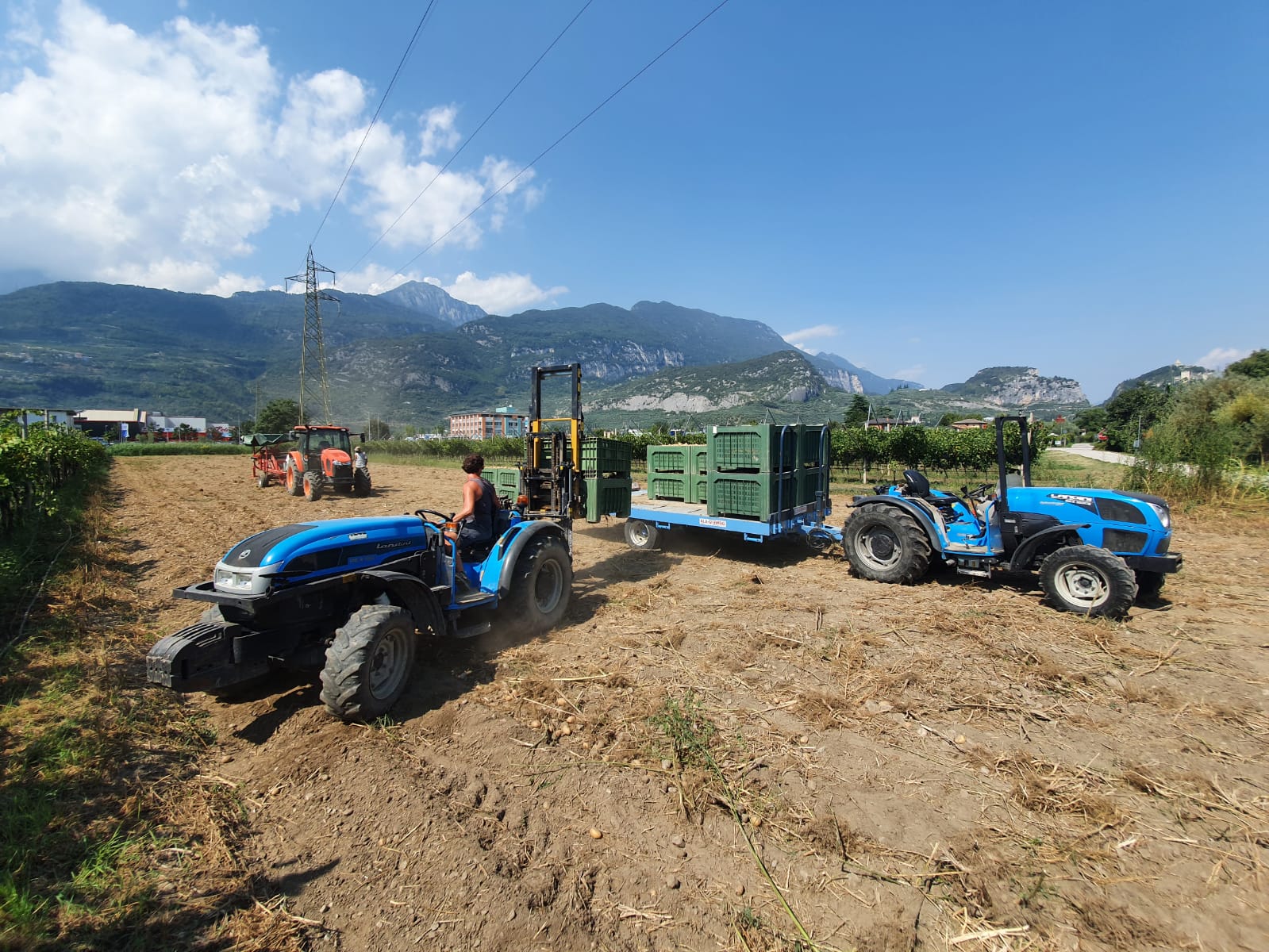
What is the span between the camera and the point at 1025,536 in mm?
6289

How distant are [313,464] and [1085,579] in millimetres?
16388

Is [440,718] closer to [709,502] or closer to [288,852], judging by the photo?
[288,852]

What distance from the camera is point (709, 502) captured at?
869 cm

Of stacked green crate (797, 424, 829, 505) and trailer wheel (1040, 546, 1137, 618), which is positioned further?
stacked green crate (797, 424, 829, 505)

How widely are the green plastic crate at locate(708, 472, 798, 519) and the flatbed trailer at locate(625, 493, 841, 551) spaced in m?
0.11

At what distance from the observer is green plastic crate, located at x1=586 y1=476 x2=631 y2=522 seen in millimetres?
7520

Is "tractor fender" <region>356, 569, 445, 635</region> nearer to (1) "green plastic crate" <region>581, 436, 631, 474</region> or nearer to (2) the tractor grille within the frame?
(1) "green plastic crate" <region>581, 436, 631, 474</region>

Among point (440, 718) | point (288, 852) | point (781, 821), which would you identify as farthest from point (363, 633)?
point (781, 821)

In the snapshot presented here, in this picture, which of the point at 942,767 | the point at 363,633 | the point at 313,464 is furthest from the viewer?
the point at 313,464

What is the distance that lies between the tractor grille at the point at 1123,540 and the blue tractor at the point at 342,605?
5.92 metres

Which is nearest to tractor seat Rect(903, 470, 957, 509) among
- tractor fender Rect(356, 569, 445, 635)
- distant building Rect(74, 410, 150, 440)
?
tractor fender Rect(356, 569, 445, 635)

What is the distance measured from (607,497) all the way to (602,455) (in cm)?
60

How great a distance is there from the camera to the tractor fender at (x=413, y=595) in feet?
12.8

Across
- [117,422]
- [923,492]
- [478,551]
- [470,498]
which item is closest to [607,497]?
[478,551]
